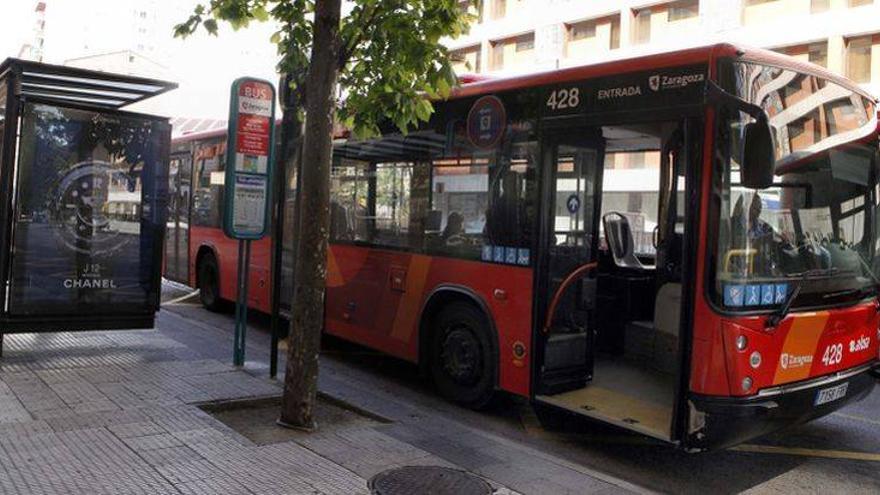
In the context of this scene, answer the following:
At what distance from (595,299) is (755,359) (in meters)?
1.75

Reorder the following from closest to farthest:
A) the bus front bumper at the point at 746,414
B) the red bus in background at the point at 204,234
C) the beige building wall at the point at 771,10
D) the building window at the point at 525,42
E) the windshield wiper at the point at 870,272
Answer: the bus front bumper at the point at 746,414
the windshield wiper at the point at 870,272
the red bus in background at the point at 204,234
the beige building wall at the point at 771,10
the building window at the point at 525,42

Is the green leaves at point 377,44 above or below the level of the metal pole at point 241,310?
above

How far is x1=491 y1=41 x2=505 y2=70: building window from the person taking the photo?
4191 cm

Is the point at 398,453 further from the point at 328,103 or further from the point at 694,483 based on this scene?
the point at 328,103

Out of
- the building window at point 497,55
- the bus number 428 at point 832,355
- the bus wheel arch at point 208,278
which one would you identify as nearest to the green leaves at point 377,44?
the bus number 428 at point 832,355

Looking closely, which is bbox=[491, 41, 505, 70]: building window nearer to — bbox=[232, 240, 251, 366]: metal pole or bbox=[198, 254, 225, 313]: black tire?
bbox=[198, 254, 225, 313]: black tire

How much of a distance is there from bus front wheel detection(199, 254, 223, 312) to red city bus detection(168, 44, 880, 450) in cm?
381

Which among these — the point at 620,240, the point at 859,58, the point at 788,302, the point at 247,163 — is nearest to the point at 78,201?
the point at 247,163

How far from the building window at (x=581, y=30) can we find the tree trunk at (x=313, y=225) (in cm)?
3410

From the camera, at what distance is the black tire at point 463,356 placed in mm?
6430

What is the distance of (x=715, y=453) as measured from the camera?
229 inches

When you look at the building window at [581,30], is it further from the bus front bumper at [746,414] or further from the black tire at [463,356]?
the bus front bumper at [746,414]

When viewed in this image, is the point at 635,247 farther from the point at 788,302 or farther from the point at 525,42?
the point at 525,42

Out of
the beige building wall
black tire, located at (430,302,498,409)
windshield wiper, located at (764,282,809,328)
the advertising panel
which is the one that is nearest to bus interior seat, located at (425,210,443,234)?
black tire, located at (430,302,498,409)
